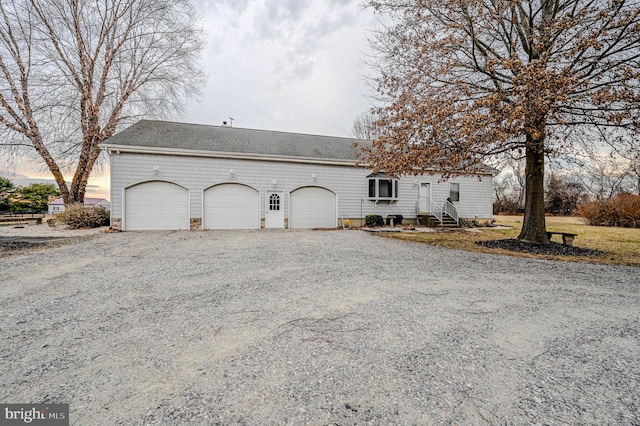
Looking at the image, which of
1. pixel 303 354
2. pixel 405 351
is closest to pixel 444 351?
pixel 405 351

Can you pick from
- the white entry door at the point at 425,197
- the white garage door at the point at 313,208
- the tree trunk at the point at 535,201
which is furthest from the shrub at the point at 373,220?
the tree trunk at the point at 535,201

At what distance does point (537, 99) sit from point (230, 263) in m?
6.90

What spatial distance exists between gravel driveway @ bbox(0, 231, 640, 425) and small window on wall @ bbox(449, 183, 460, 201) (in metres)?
12.4

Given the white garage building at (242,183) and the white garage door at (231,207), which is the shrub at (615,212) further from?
the white garage door at (231,207)

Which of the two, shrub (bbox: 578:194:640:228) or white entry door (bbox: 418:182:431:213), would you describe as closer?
shrub (bbox: 578:194:640:228)

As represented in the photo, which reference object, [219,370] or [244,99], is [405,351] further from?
[244,99]

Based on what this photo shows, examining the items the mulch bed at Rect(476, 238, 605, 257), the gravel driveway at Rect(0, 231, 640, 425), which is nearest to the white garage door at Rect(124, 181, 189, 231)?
the gravel driveway at Rect(0, 231, 640, 425)

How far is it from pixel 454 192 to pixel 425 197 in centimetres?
209

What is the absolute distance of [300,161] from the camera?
13.9 m

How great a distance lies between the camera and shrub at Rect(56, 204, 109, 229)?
13.0 m

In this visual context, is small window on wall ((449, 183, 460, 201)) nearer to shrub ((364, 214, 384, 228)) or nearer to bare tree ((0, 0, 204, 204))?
shrub ((364, 214, 384, 228))

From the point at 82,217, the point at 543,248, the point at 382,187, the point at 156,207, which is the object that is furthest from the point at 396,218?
the point at 82,217

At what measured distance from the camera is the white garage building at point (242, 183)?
12.1 metres

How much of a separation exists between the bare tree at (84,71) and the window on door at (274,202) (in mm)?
9780
